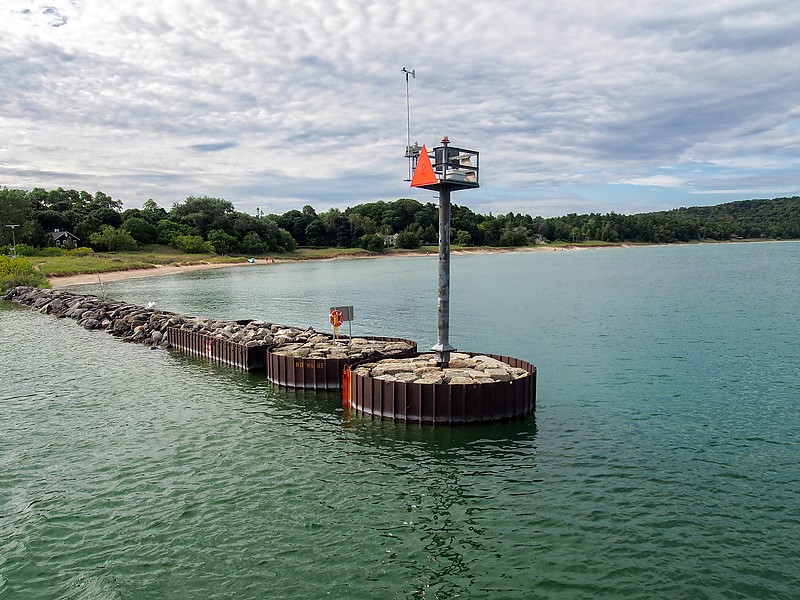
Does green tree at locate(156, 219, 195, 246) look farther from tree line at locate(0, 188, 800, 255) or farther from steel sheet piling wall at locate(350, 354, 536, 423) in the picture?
steel sheet piling wall at locate(350, 354, 536, 423)

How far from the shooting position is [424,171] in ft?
70.7

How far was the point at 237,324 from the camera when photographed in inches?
1513

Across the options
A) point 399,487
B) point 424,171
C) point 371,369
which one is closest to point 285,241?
point 371,369

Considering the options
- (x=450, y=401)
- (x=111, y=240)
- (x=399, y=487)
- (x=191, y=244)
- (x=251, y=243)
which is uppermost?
(x=111, y=240)

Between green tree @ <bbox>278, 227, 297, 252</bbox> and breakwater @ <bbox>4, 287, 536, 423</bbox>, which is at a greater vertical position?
green tree @ <bbox>278, 227, 297, 252</bbox>

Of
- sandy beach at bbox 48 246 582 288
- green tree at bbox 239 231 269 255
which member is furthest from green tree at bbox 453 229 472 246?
green tree at bbox 239 231 269 255

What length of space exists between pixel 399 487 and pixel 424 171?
449 inches

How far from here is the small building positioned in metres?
118

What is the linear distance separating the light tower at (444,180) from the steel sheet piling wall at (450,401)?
9.46 feet

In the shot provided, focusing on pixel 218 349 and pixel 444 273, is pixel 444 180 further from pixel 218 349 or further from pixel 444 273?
pixel 218 349

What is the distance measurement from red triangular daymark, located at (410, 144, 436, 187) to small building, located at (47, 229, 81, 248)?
385 feet

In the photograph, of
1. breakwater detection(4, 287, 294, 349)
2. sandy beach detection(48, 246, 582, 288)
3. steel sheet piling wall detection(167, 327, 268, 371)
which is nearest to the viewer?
steel sheet piling wall detection(167, 327, 268, 371)

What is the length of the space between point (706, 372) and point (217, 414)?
22508 mm

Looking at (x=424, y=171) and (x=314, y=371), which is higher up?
(x=424, y=171)
